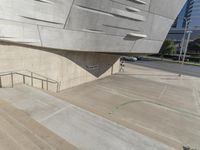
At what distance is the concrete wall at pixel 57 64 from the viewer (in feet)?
27.7

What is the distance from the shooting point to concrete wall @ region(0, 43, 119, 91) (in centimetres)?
845

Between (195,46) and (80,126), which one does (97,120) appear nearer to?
(80,126)

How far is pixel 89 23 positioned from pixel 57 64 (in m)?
4.03

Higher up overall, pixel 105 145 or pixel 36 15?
pixel 36 15

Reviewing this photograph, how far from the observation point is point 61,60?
12141mm

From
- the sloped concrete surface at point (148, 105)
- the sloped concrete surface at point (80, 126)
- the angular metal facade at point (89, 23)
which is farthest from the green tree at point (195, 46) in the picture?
the sloped concrete surface at point (80, 126)

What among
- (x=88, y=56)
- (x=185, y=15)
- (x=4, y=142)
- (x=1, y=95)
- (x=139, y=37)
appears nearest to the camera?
(x=4, y=142)

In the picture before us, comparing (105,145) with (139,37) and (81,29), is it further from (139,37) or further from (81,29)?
(139,37)

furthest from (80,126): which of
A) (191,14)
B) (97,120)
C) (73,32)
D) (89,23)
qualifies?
(191,14)

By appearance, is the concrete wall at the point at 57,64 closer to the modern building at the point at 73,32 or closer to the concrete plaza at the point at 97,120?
the modern building at the point at 73,32

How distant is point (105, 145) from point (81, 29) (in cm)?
846

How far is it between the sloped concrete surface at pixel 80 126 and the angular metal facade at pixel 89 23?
392 centimetres

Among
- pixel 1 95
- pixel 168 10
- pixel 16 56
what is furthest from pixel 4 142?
pixel 168 10

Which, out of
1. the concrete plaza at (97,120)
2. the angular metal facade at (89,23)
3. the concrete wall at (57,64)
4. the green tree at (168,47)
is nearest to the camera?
the concrete plaza at (97,120)
